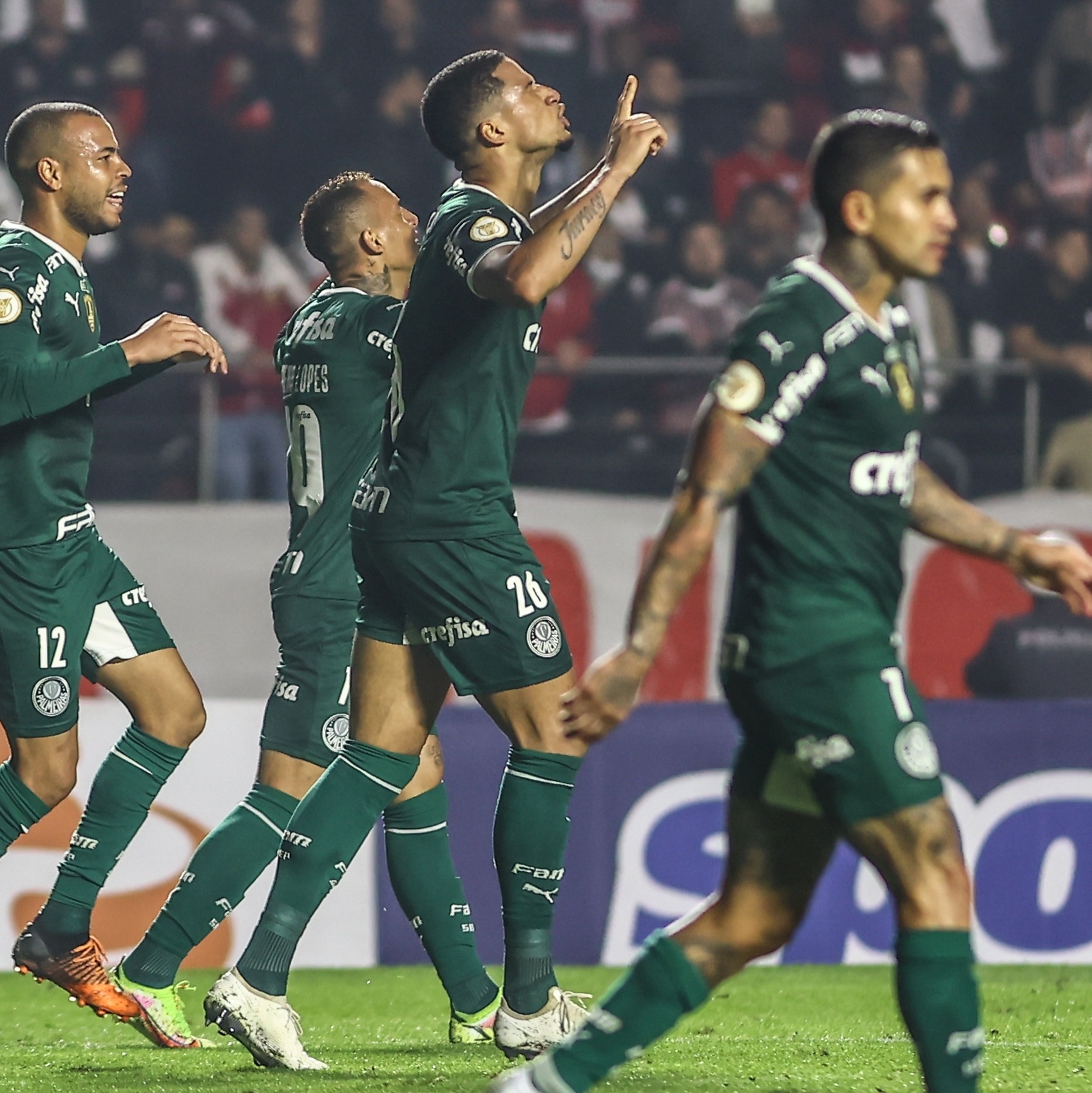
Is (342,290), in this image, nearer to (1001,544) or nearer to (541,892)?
(541,892)

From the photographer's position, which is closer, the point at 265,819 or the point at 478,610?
the point at 478,610

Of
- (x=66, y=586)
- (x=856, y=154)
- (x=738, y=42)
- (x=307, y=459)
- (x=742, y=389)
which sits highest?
(x=738, y=42)

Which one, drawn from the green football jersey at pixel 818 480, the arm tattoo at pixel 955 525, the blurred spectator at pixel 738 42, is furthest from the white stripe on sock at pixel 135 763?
the blurred spectator at pixel 738 42

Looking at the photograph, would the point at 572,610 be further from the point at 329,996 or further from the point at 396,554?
the point at 396,554

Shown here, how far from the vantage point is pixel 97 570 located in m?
5.33

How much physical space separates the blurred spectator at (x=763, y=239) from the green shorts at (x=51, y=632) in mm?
6862

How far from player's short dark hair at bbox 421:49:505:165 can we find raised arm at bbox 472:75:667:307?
471 millimetres

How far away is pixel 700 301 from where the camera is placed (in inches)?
452

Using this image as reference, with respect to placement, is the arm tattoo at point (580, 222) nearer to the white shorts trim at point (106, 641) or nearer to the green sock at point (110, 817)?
the white shorts trim at point (106, 641)

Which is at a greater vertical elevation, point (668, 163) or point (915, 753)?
point (668, 163)

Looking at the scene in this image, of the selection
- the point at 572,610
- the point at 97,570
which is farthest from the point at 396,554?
the point at 572,610

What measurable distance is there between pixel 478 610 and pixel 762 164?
823cm

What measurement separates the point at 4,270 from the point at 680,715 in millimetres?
3269

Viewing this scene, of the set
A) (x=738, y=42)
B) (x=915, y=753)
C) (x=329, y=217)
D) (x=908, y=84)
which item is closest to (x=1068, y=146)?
(x=908, y=84)
